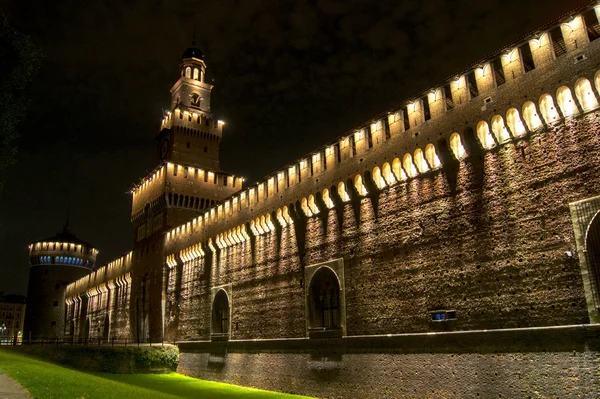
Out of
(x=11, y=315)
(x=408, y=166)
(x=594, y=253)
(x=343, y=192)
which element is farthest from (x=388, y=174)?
(x=11, y=315)

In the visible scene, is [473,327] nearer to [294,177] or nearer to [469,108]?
[469,108]

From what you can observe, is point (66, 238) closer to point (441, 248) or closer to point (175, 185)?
point (175, 185)

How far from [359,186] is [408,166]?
230 cm

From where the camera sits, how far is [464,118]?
14.7m

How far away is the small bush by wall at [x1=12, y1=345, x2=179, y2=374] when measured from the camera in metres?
26.6

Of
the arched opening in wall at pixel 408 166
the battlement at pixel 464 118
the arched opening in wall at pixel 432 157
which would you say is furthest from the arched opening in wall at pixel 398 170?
the arched opening in wall at pixel 432 157

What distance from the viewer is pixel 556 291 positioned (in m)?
11.8

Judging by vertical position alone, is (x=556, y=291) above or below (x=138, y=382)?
above

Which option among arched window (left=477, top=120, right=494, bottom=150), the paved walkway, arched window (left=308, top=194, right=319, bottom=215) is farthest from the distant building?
arched window (left=477, top=120, right=494, bottom=150)

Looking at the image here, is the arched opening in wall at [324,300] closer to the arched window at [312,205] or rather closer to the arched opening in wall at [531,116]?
the arched window at [312,205]

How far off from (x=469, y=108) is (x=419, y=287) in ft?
18.5

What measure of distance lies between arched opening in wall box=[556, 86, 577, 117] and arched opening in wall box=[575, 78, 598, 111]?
19 centimetres

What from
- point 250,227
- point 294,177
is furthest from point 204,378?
point 294,177

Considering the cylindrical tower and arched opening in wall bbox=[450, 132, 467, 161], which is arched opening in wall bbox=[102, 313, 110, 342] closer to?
the cylindrical tower
